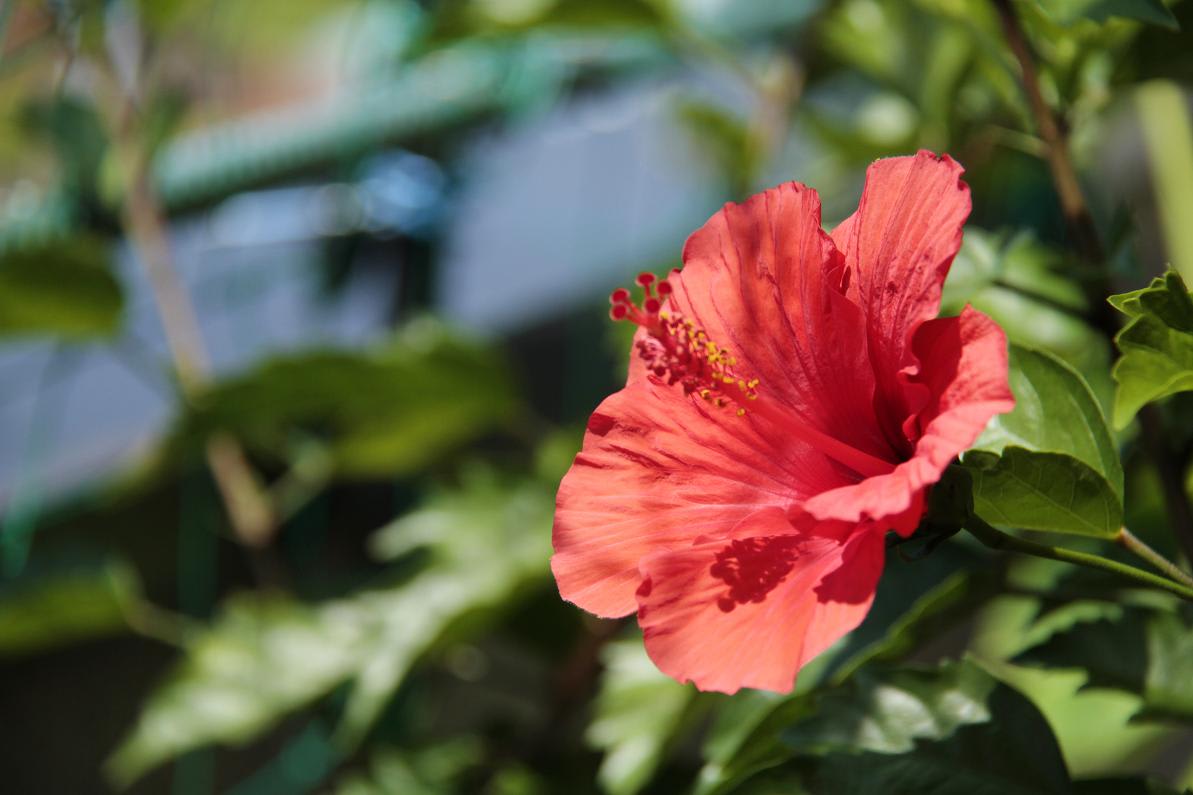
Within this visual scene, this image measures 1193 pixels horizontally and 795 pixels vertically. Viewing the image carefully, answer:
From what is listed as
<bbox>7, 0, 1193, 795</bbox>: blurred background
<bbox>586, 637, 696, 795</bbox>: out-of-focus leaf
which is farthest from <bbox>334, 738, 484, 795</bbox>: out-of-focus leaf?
<bbox>586, 637, 696, 795</bbox>: out-of-focus leaf

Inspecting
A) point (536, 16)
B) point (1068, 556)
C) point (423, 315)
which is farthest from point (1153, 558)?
point (423, 315)

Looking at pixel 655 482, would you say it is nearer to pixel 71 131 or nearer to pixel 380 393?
pixel 380 393

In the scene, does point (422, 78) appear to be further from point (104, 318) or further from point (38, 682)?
point (38, 682)

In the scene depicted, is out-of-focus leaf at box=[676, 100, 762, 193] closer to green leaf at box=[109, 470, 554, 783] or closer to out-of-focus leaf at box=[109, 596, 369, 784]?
green leaf at box=[109, 470, 554, 783]

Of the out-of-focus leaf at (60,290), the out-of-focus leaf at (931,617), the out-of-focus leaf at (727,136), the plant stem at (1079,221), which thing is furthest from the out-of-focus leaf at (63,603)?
the plant stem at (1079,221)

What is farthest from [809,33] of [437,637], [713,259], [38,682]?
[38,682]

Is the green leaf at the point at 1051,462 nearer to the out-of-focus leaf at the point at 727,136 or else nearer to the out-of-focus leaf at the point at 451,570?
the out-of-focus leaf at the point at 451,570

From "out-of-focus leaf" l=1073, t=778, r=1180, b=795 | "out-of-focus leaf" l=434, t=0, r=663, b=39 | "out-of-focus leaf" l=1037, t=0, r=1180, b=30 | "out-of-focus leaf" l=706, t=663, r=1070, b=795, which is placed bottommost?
"out-of-focus leaf" l=1073, t=778, r=1180, b=795
